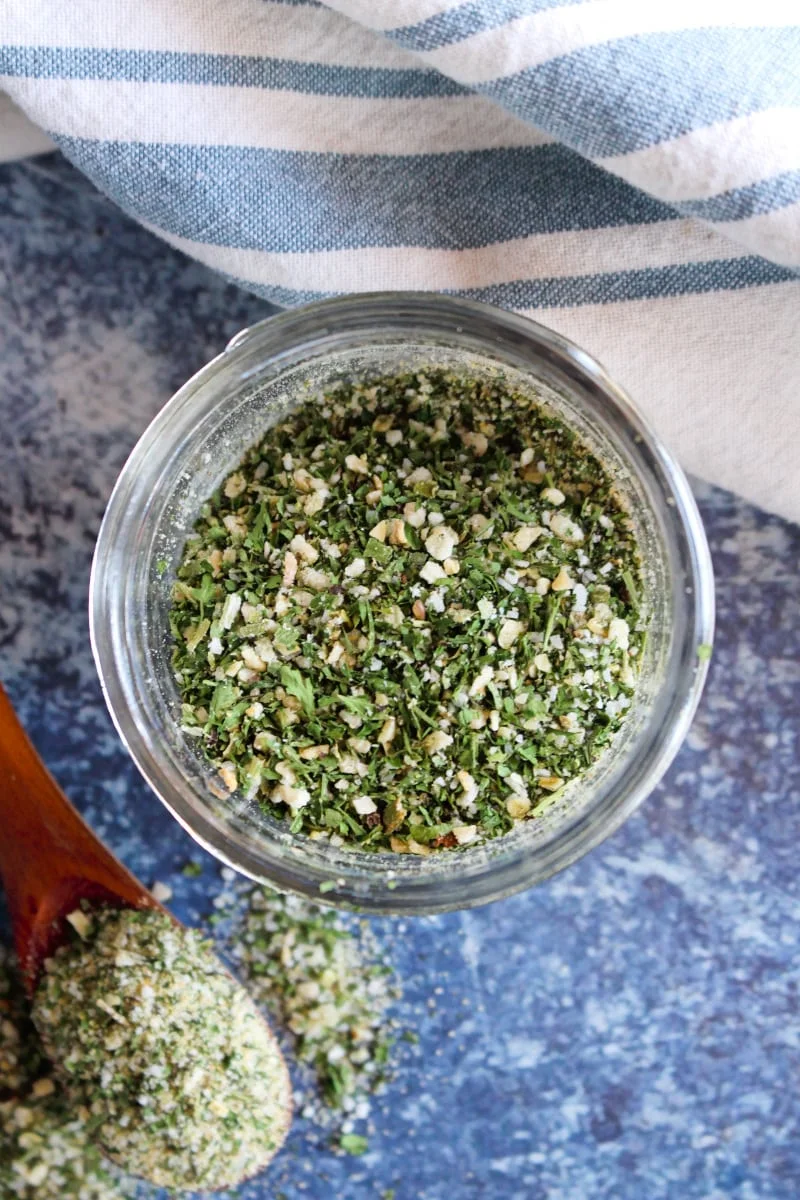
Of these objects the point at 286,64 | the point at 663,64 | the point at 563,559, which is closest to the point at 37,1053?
the point at 563,559

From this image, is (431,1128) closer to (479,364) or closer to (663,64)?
(479,364)

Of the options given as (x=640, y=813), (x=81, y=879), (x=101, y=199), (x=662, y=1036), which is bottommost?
(x=81, y=879)

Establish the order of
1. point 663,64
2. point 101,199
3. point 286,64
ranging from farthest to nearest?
point 101,199 < point 286,64 < point 663,64

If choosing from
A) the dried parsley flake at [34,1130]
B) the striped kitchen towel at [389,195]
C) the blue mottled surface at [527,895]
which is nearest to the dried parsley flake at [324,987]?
the blue mottled surface at [527,895]

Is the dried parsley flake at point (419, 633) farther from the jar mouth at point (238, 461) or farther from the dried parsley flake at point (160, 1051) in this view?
the dried parsley flake at point (160, 1051)

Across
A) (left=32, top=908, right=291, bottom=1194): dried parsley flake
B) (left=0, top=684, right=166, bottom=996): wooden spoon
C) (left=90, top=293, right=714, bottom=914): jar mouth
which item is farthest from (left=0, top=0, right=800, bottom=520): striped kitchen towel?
(left=32, top=908, right=291, bottom=1194): dried parsley flake
